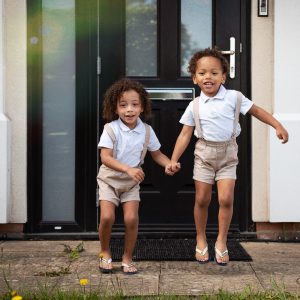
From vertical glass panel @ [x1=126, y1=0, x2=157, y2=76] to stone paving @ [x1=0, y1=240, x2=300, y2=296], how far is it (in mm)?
1542

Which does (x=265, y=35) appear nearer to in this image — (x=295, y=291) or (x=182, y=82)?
(x=182, y=82)

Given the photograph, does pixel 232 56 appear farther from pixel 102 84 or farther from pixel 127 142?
pixel 127 142

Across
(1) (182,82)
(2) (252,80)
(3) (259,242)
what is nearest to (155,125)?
(1) (182,82)

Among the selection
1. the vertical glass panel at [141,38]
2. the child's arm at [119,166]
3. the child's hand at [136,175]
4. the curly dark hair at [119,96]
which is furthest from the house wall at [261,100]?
the child's hand at [136,175]

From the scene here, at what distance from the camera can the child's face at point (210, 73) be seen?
5023mm

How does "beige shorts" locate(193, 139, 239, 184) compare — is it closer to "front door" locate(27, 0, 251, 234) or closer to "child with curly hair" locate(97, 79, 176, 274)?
"child with curly hair" locate(97, 79, 176, 274)

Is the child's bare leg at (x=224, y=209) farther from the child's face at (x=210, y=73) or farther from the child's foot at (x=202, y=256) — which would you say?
the child's face at (x=210, y=73)

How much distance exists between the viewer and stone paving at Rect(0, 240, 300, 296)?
451 centimetres

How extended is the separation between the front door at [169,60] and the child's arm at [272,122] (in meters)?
1.21

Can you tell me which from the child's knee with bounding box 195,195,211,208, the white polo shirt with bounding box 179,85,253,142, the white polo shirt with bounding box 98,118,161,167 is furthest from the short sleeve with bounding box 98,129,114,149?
the child's knee with bounding box 195,195,211,208

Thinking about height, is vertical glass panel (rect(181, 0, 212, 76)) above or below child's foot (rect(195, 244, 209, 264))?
above

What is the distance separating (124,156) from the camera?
4.92 meters

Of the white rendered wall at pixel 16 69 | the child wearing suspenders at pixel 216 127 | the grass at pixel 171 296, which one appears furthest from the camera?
the white rendered wall at pixel 16 69

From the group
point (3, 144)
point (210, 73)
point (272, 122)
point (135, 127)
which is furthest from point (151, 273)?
point (3, 144)
